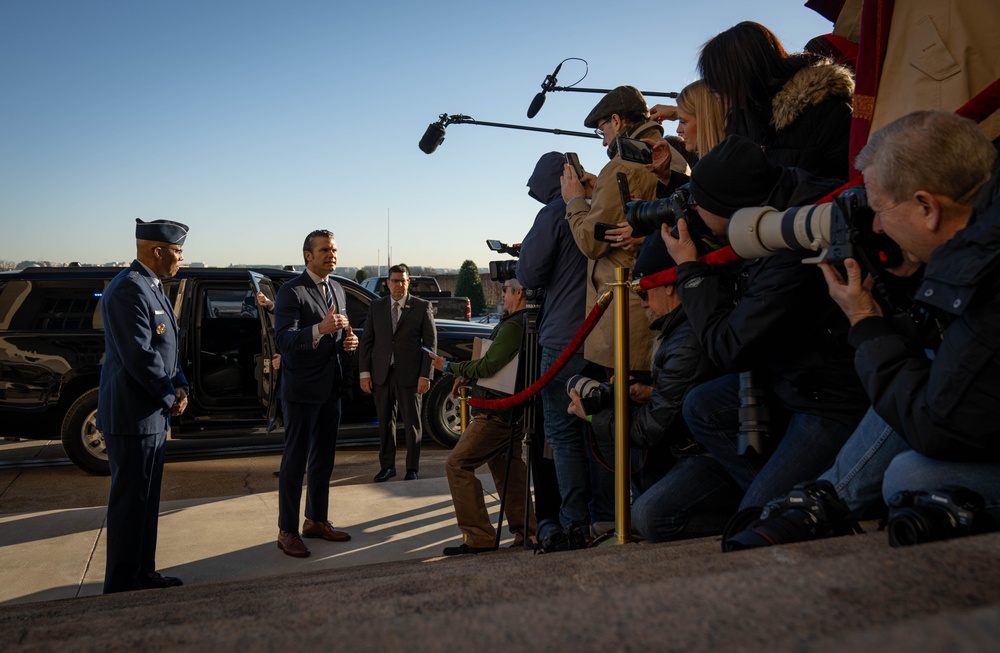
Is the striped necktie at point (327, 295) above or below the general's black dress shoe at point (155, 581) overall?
above

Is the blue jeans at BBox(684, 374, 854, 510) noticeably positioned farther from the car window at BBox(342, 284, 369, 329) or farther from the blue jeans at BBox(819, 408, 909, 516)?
the car window at BBox(342, 284, 369, 329)

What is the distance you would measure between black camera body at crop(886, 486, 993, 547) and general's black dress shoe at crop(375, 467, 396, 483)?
580cm

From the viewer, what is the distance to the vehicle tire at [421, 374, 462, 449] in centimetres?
840

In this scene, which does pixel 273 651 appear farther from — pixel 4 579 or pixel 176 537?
pixel 176 537

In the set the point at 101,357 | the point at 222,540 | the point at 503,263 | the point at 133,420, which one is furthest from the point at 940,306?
the point at 101,357

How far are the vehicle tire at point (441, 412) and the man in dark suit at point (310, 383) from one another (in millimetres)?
2904

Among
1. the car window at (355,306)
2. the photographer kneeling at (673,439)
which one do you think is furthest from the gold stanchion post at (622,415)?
the car window at (355,306)

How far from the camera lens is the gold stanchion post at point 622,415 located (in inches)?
128

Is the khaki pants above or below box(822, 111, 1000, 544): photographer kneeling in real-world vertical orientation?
below

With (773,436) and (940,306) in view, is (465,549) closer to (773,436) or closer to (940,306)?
(773,436)

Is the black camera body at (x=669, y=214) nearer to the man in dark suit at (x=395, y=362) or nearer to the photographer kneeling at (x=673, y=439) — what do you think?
the photographer kneeling at (x=673, y=439)

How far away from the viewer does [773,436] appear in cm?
258

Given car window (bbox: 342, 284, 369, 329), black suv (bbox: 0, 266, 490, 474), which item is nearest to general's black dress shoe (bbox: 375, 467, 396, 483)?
black suv (bbox: 0, 266, 490, 474)

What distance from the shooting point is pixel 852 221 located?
2.02 meters
